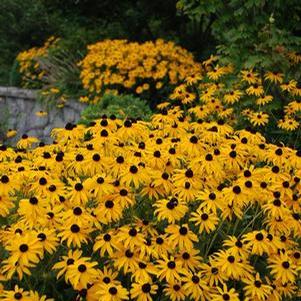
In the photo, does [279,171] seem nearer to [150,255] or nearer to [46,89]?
[150,255]

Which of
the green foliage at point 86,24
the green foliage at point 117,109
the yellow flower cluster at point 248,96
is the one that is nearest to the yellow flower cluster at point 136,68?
the green foliage at point 117,109

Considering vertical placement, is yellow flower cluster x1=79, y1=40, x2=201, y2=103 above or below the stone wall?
above

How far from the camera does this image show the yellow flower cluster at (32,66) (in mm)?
7828

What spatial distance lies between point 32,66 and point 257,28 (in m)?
3.79

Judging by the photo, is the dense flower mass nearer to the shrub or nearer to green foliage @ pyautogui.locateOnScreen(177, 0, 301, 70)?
the shrub

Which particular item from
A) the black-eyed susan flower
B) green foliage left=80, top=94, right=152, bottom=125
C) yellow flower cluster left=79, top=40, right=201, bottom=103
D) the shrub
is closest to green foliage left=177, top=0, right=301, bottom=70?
the shrub

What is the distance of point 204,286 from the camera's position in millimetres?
2285

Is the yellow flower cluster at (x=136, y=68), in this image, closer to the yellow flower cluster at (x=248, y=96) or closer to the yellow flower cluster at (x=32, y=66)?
the yellow flower cluster at (x=32, y=66)

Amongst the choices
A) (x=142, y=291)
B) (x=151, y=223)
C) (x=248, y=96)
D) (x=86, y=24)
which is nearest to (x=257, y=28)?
(x=248, y=96)

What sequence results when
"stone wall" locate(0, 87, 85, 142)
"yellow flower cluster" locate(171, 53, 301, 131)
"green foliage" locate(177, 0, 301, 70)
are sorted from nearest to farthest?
1. "yellow flower cluster" locate(171, 53, 301, 131)
2. "green foliage" locate(177, 0, 301, 70)
3. "stone wall" locate(0, 87, 85, 142)

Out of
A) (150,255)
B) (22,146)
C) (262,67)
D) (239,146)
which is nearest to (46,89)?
(262,67)

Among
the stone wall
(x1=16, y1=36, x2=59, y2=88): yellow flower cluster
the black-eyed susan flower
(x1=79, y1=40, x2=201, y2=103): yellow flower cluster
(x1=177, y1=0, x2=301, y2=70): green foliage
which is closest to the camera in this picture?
the black-eyed susan flower

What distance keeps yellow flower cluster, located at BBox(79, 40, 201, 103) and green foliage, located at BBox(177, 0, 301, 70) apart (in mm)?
1270

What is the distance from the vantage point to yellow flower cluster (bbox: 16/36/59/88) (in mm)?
7828
